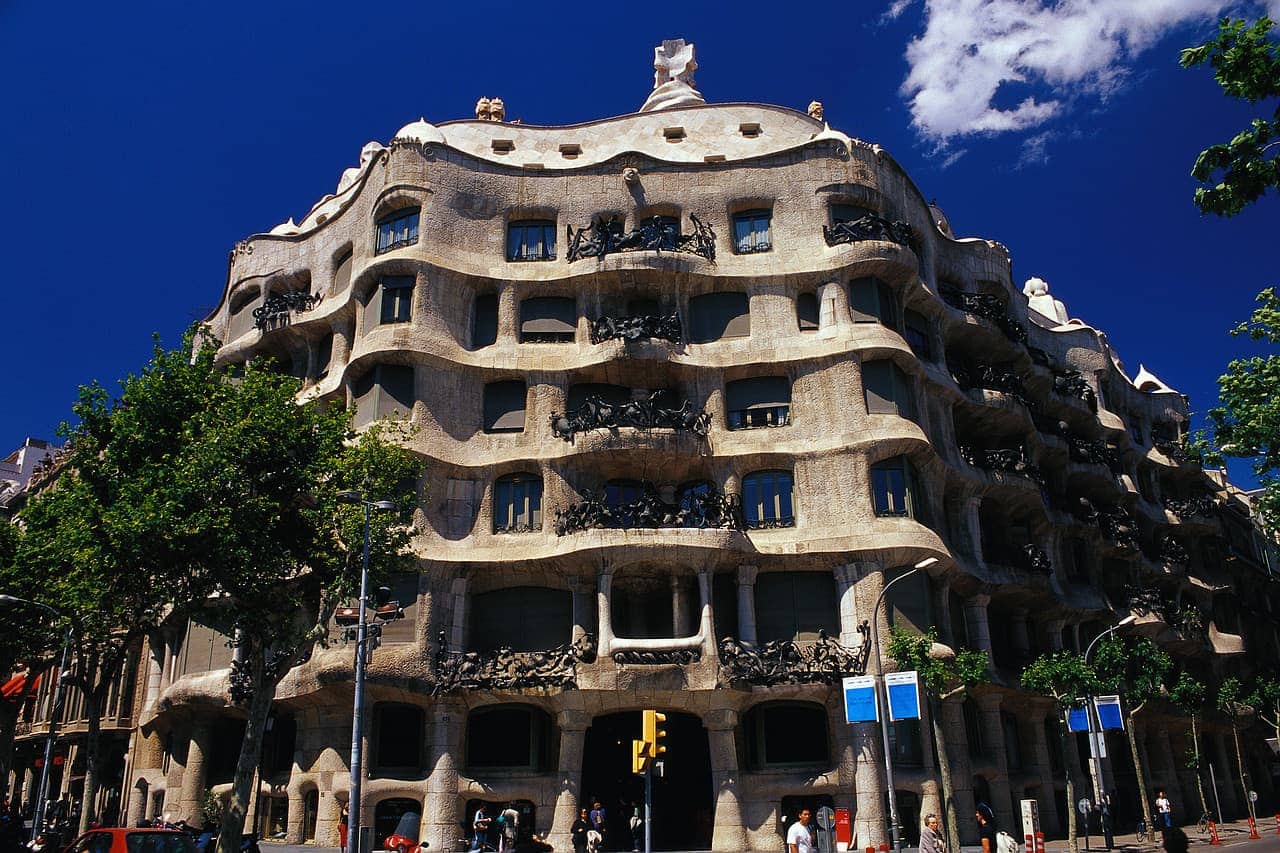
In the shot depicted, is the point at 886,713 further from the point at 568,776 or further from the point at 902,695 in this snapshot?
the point at 568,776

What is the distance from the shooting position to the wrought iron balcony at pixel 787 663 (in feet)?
111

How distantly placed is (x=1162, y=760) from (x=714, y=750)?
30187mm

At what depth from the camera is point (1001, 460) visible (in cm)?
4244

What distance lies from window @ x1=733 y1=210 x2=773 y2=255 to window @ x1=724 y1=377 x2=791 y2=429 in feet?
18.7

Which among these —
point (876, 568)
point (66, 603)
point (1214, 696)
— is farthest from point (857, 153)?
point (1214, 696)

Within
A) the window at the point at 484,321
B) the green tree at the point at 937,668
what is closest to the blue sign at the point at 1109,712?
the green tree at the point at 937,668

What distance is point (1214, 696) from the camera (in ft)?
185

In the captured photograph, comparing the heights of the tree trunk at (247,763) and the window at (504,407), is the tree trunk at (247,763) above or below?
below

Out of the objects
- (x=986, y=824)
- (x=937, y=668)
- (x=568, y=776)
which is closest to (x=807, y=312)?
(x=937, y=668)

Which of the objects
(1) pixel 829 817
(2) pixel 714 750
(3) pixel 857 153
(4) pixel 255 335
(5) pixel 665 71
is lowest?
(1) pixel 829 817

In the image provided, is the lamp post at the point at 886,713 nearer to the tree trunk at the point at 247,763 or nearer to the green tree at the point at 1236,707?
the tree trunk at the point at 247,763

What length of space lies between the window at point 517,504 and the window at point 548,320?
19.5 ft

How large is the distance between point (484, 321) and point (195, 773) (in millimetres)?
20774

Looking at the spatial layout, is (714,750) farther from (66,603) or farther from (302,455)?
(66,603)
